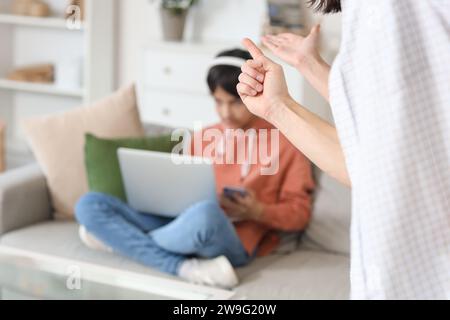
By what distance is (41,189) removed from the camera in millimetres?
2498

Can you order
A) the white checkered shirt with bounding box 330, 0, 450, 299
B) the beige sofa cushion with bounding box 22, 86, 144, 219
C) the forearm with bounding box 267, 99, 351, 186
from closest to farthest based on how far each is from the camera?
the white checkered shirt with bounding box 330, 0, 450, 299
the forearm with bounding box 267, 99, 351, 186
the beige sofa cushion with bounding box 22, 86, 144, 219

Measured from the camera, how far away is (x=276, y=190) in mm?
2406

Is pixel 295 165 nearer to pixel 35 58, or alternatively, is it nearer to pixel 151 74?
pixel 151 74

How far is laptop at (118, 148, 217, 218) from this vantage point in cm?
216

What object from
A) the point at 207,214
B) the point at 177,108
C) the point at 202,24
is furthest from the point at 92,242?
the point at 202,24

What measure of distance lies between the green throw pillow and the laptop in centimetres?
7

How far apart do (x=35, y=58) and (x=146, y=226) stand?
2366 mm

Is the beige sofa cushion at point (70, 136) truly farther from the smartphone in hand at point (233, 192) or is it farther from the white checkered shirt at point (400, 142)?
the white checkered shirt at point (400, 142)

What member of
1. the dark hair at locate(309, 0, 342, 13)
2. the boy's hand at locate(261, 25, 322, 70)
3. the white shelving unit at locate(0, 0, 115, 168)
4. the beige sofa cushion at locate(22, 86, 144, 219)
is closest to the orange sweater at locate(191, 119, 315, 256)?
the beige sofa cushion at locate(22, 86, 144, 219)

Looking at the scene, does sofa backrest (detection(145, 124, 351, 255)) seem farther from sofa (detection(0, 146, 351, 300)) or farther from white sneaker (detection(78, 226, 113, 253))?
white sneaker (detection(78, 226, 113, 253))

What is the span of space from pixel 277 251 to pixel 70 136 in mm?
691

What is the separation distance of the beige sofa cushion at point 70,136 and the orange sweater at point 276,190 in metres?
0.29

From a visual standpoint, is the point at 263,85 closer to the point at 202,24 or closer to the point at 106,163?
the point at 106,163
